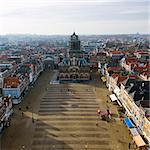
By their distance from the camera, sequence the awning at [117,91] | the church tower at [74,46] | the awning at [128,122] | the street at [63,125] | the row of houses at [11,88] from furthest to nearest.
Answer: the church tower at [74,46], the awning at [117,91], the row of houses at [11,88], the awning at [128,122], the street at [63,125]

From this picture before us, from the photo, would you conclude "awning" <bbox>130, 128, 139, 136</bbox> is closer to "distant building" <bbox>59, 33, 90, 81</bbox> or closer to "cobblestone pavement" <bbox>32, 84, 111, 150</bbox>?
"cobblestone pavement" <bbox>32, 84, 111, 150</bbox>

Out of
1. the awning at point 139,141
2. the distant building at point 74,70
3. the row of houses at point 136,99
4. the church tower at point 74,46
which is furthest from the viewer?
the church tower at point 74,46

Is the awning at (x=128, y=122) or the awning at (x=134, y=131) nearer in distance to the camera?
the awning at (x=134, y=131)


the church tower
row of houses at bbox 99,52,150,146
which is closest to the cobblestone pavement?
row of houses at bbox 99,52,150,146

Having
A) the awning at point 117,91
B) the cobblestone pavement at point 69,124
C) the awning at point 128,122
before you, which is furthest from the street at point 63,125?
the awning at point 117,91

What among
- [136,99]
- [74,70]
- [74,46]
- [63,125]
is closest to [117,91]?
[136,99]

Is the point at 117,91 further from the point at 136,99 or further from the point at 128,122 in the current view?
the point at 128,122

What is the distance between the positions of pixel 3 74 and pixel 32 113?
111 feet

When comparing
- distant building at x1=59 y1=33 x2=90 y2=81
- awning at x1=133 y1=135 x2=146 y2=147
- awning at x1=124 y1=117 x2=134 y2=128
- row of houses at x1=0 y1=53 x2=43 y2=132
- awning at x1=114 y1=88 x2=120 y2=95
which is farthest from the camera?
distant building at x1=59 y1=33 x2=90 y2=81

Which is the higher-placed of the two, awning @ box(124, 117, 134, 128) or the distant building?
the distant building

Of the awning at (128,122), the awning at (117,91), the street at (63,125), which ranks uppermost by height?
the awning at (117,91)

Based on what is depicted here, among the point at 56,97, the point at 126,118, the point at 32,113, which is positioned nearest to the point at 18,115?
the point at 32,113

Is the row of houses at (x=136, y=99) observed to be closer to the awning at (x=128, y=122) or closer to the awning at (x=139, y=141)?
the awning at (x=128, y=122)

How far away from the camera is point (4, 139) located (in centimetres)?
5238
